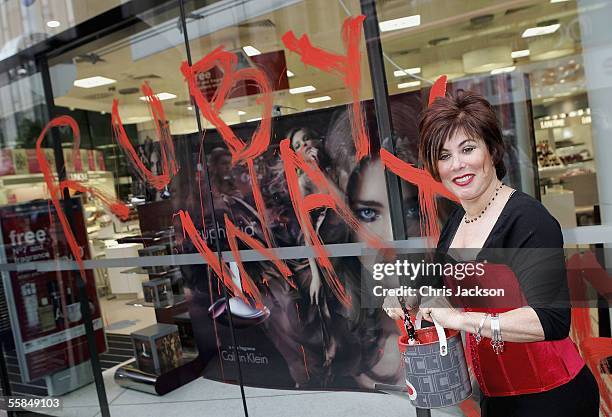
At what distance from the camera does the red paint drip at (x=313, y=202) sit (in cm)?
261

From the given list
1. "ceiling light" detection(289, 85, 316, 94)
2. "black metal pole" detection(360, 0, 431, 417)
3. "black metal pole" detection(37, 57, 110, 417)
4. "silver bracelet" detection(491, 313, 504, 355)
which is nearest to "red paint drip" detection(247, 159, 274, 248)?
"ceiling light" detection(289, 85, 316, 94)

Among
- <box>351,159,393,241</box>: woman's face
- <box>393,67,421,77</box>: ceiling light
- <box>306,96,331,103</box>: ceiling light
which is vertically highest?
<box>393,67,421,77</box>: ceiling light

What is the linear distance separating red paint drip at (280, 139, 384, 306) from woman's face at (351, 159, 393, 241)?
0.27 ft

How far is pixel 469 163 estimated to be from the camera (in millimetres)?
1836

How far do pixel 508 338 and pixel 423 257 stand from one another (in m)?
0.79

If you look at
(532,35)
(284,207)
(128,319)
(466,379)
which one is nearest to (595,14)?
(532,35)

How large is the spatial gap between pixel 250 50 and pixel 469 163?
4.75 ft

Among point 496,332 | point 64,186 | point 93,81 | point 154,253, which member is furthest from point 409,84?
point 64,186

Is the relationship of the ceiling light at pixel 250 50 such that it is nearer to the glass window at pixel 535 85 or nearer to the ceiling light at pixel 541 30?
the glass window at pixel 535 85

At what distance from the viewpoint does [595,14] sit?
198 cm

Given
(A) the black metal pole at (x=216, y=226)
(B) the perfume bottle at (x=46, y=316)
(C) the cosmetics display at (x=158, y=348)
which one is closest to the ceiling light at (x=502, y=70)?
(A) the black metal pole at (x=216, y=226)

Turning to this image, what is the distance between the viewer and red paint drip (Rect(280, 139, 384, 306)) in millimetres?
2609

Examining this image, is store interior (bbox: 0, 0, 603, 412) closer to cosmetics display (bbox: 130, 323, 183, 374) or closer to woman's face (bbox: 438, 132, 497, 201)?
cosmetics display (bbox: 130, 323, 183, 374)

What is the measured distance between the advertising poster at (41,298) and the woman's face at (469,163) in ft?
9.56
